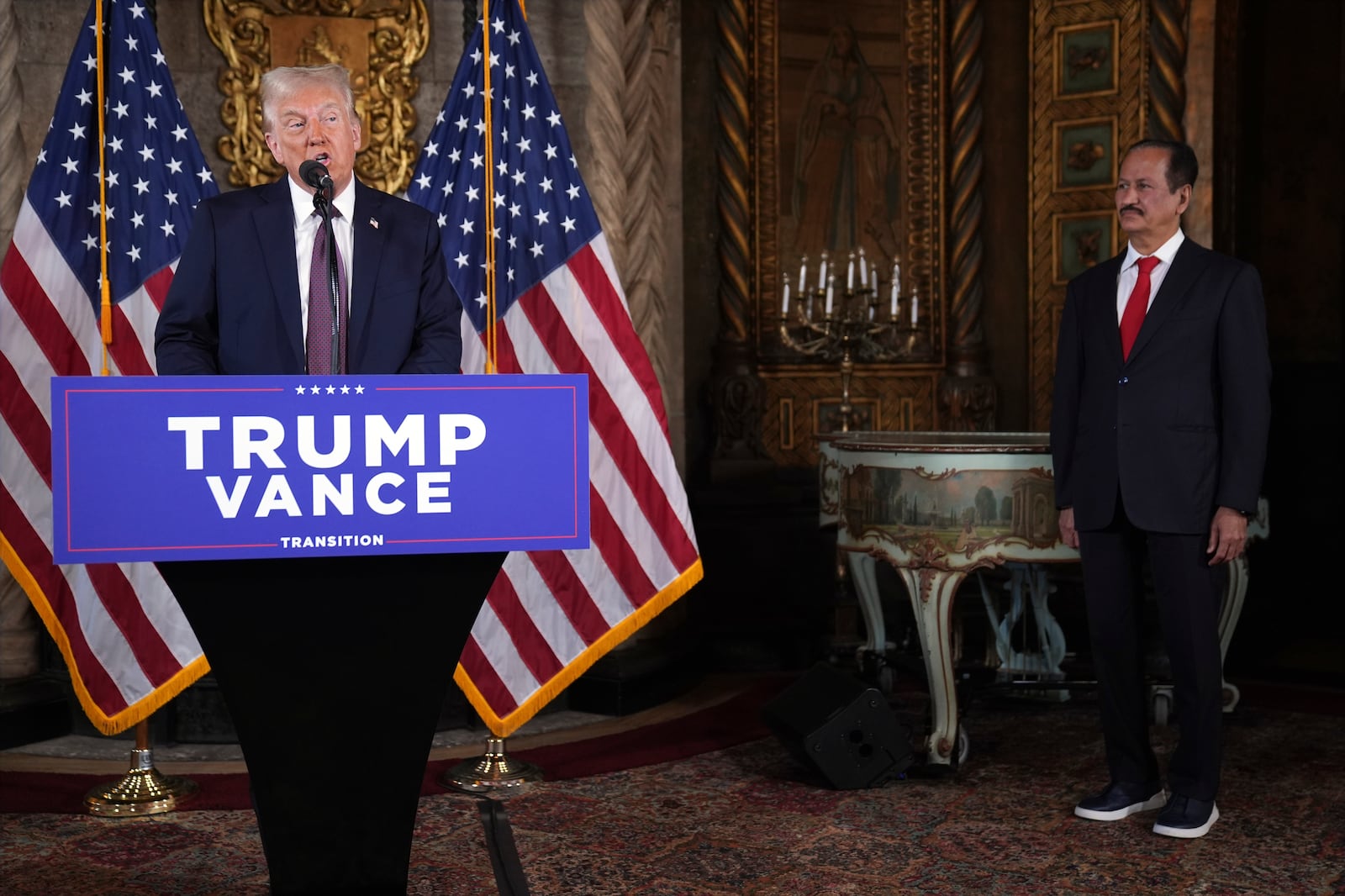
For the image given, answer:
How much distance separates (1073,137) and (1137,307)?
3.21 m

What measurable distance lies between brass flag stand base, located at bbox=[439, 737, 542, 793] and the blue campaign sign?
219 cm

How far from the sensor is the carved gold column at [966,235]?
654 cm

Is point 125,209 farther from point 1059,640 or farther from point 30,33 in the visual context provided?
point 1059,640

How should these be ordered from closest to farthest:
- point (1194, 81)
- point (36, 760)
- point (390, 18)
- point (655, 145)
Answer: point (36, 760)
point (390, 18)
point (655, 145)
point (1194, 81)

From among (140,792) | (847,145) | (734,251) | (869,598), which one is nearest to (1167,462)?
(869,598)

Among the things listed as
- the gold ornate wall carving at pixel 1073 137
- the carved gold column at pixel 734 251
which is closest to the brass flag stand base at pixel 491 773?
the carved gold column at pixel 734 251

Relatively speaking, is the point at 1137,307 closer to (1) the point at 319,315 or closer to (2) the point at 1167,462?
(2) the point at 1167,462

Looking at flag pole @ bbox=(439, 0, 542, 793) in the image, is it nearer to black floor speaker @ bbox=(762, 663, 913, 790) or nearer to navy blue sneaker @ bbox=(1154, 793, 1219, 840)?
black floor speaker @ bbox=(762, 663, 913, 790)

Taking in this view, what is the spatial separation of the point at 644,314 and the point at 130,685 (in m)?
2.30

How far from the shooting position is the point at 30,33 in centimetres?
470

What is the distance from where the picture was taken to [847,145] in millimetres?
6551

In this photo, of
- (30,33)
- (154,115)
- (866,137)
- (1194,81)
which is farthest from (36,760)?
(1194,81)

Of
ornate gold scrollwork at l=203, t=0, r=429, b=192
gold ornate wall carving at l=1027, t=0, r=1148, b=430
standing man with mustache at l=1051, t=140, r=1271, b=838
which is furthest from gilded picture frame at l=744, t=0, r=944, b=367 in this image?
standing man with mustache at l=1051, t=140, r=1271, b=838

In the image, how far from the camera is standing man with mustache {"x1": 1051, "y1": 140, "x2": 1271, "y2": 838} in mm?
3451
